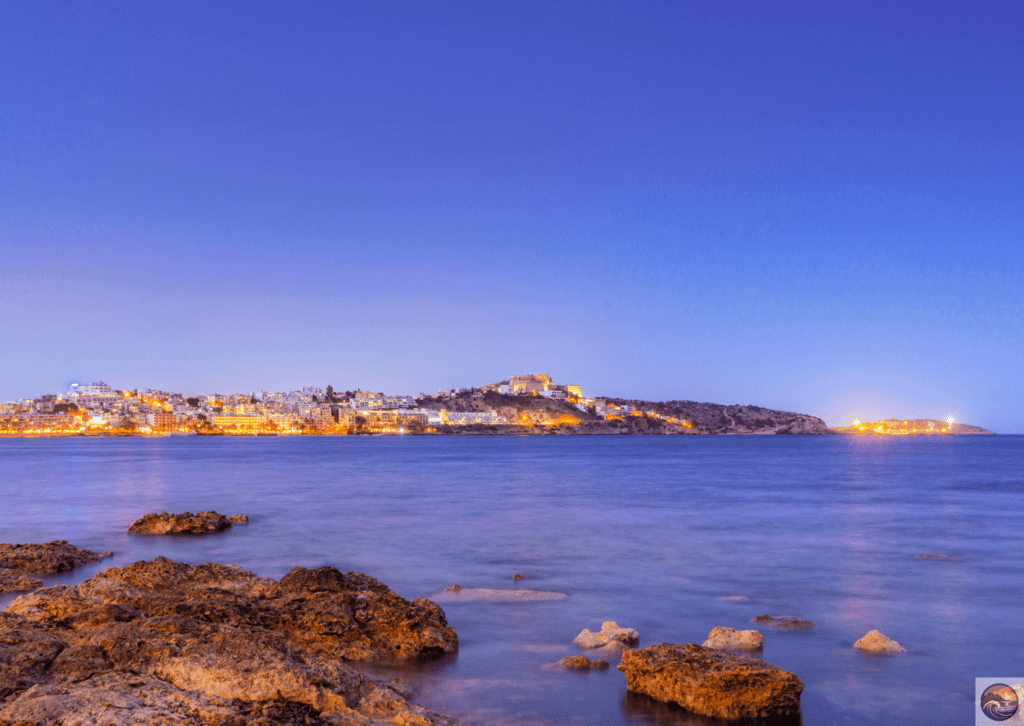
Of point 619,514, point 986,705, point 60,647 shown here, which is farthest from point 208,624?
point 619,514

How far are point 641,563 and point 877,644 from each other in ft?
19.1

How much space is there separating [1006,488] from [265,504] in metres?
30.1

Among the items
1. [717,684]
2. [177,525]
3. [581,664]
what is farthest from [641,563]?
[177,525]

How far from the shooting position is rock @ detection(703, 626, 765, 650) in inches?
300

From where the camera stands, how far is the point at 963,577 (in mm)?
12297

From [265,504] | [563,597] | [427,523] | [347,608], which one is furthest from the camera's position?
[265,504]

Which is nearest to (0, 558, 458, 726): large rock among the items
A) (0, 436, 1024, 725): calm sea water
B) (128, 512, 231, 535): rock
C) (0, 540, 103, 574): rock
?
(0, 436, 1024, 725): calm sea water

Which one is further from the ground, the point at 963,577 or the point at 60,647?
the point at 60,647

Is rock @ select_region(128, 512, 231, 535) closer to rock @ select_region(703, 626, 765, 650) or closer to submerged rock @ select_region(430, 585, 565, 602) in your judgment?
submerged rock @ select_region(430, 585, 565, 602)

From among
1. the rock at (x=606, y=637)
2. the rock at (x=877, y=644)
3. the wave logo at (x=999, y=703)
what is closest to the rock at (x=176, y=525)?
the rock at (x=606, y=637)

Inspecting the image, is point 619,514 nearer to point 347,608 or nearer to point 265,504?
point 265,504

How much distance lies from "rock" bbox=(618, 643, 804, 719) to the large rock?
5.99 ft

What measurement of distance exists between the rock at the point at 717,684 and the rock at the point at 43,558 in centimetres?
904

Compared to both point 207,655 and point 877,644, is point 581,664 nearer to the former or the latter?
point 877,644
